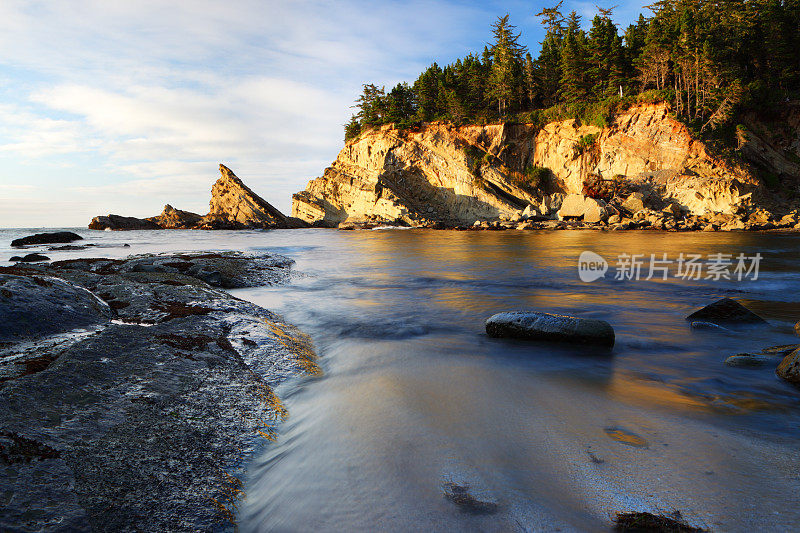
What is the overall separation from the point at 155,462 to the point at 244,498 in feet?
1.95

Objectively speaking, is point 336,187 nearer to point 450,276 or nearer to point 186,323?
point 450,276

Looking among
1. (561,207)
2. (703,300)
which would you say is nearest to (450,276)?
(703,300)

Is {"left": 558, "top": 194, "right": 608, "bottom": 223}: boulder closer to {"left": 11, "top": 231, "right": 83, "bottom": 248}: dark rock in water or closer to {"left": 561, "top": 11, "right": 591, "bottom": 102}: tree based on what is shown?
{"left": 561, "top": 11, "right": 591, "bottom": 102}: tree

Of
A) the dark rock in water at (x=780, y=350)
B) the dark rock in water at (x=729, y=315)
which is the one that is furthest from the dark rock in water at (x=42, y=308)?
the dark rock in water at (x=729, y=315)

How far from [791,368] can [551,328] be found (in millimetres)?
2689

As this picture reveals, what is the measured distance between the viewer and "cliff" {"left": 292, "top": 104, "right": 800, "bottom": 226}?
38.1 metres

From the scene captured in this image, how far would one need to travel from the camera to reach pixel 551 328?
Result: 20.1 feet

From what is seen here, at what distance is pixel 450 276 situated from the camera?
13812mm

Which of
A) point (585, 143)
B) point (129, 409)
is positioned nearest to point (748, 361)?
point (129, 409)

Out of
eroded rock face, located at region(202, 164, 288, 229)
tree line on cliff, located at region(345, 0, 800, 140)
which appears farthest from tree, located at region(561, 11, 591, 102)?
eroded rock face, located at region(202, 164, 288, 229)
